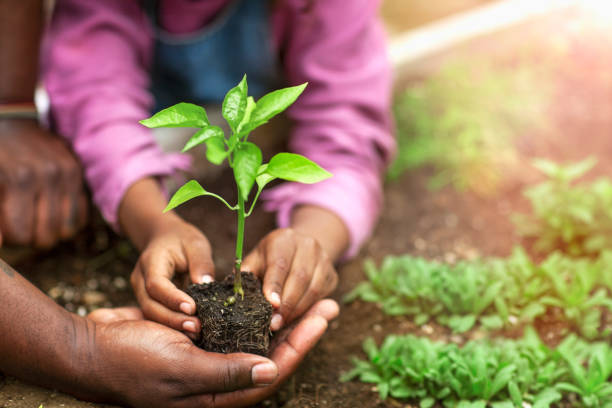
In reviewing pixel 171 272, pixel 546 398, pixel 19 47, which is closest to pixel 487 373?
pixel 546 398

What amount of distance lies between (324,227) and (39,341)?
3.02 feet

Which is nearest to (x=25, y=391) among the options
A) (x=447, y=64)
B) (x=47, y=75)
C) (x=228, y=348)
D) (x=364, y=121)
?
(x=228, y=348)

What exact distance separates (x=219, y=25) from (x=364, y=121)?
752mm

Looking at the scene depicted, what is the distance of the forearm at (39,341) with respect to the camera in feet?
4.43

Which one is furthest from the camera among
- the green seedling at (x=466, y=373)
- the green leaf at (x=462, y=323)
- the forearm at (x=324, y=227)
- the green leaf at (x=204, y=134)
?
the forearm at (x=324, y=227)

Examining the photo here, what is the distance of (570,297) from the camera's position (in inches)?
72.7

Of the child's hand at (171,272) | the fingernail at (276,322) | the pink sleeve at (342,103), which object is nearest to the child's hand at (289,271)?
the fingernail at (276,322)

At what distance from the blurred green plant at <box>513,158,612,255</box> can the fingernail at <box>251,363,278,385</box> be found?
145 cm

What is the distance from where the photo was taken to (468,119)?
2.90 meters

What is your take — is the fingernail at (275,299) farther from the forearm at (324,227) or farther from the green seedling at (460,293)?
the green seedling at (460,293)

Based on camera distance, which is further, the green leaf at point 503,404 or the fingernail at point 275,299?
the green leaf at point 503,404

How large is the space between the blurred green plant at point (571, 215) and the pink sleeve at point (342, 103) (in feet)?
2.11

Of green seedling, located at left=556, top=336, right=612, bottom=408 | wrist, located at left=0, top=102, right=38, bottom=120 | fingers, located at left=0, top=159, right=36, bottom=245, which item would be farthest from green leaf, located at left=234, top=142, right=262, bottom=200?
wrist, located at left=0, top=102, right=38, bottom=120

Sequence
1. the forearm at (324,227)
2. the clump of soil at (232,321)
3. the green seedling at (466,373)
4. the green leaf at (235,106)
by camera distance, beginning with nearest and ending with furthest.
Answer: the green leaf at (235,106), the clump of soil at (232,321), the green seedling at (466,373), the forearm at (324,227)
